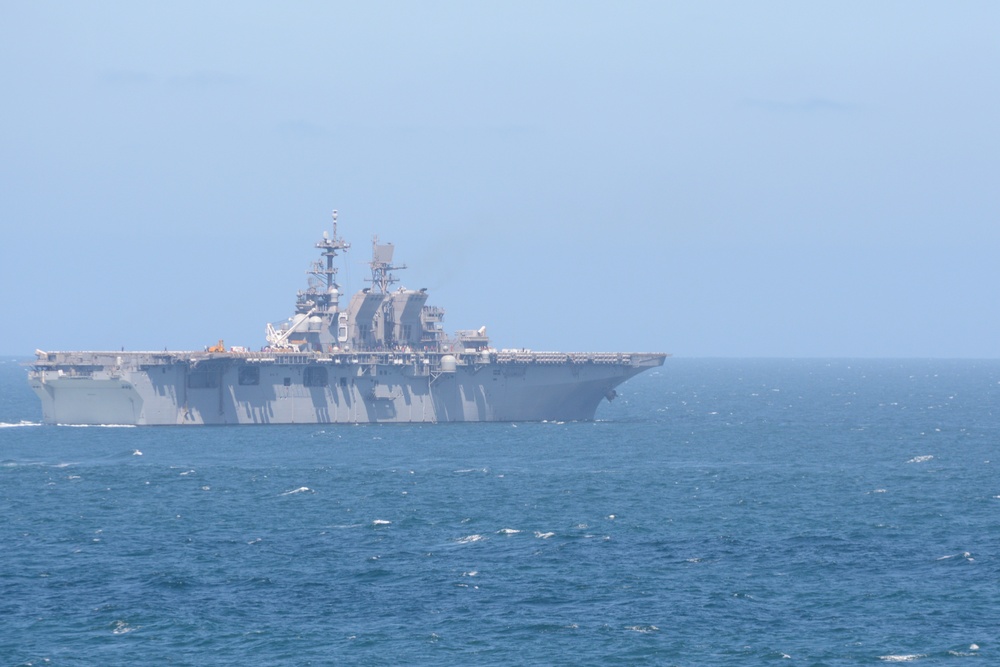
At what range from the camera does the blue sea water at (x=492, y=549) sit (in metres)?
28.1

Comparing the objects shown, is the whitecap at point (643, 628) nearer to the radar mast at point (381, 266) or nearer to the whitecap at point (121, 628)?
the whitecap at point (121, 628)

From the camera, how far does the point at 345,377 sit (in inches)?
2778

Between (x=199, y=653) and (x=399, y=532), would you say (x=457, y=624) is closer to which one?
(x=199, y=653)

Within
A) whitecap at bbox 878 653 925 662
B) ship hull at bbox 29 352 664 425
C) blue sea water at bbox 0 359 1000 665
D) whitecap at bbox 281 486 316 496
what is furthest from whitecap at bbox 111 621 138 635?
ship hull at bbox 29 352 664 425

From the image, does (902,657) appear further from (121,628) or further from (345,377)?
(345,377)

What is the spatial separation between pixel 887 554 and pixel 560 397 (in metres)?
37.8

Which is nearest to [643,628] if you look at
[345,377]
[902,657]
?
[902,657]

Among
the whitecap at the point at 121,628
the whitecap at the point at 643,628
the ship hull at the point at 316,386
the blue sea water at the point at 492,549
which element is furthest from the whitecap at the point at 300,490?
the whitecap at the point at 643,628

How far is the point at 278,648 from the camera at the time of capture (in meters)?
27.6

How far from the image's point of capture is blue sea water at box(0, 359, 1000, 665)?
28062mm

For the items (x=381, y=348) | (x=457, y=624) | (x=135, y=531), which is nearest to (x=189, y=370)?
(x=381, y=348)

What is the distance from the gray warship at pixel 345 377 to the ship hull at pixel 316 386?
50 mm

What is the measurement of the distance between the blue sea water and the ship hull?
2.39 meters

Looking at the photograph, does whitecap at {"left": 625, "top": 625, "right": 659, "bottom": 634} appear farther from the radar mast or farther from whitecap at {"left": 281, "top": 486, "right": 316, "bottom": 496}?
the radar mast
